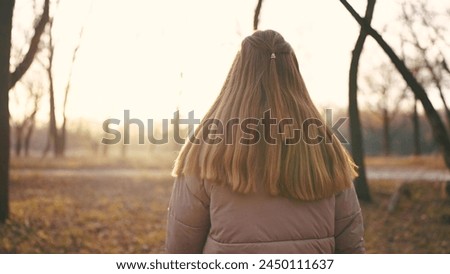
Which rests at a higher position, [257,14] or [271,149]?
[257,14]

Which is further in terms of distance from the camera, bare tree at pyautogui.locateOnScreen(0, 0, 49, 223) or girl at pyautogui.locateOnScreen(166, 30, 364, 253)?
bare tree at pyautogui.locateOnScreen(0, 0, 49, 223)

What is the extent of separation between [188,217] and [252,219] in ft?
0.82

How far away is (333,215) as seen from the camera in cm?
179

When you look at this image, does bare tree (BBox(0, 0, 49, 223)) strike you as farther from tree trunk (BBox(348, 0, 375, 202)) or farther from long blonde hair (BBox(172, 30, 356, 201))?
long blonde hair (BBox(172, 30, 356, 201))

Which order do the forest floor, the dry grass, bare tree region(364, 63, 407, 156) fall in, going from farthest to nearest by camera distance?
bare tree region(364, 63, 407, 156)
the dry grass
the forest floor

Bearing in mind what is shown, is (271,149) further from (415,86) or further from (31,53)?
(31,53)

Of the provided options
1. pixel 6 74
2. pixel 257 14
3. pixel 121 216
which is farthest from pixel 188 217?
pixel 121 216

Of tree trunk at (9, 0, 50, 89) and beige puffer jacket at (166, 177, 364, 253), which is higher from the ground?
tree trunk at (9, 0, 50, 89)

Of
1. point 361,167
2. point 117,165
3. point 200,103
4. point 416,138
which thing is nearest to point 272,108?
point 200,103

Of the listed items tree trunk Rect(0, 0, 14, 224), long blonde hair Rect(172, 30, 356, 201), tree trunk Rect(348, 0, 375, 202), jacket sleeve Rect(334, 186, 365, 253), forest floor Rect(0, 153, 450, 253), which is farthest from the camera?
tree trunk Rect(348, 0, 375, 202)

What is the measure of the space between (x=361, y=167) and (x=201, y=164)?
8.34m

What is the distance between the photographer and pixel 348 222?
72.3 inches

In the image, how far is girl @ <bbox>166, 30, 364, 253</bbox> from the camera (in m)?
1.66

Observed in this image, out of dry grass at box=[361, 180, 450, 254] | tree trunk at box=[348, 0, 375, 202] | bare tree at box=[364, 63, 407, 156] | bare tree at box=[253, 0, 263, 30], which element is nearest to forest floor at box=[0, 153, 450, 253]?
dry grass at box=[361, 180, 450, 254]
